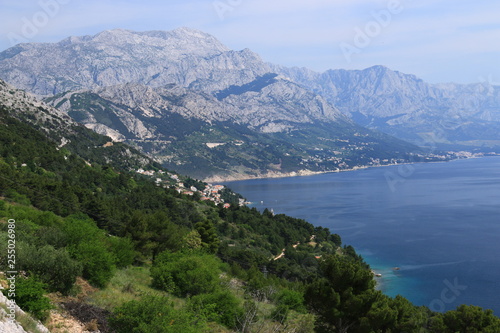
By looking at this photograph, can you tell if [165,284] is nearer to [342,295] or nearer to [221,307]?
[221,307]

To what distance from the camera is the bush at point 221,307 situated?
16.4m

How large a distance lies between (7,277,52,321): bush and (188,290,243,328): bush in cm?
600

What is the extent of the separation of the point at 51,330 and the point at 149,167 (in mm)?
120045

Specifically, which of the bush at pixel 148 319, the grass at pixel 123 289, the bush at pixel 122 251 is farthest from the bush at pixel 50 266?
the bush at pixel 122 251

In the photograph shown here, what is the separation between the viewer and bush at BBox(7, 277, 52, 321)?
36.5ft

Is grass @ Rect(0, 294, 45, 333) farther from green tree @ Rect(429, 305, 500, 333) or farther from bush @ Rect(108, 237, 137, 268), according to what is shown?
green tree @ Rect(429, 305, 500, 333)

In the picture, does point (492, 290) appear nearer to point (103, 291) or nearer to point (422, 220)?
point (422, 220)

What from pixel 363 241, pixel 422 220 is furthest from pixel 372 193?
pixel 363 241

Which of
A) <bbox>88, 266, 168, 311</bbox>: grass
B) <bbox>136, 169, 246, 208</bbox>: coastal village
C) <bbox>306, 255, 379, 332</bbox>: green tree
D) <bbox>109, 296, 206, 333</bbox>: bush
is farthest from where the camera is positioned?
<bbox>136, 169, 246, 208</bbox>: coastal village

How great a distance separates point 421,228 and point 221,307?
7863cm

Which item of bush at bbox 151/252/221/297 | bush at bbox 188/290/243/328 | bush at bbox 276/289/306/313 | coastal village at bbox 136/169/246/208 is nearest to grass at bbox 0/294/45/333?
bush at bbox 188/290/243/328

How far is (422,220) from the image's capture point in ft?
308

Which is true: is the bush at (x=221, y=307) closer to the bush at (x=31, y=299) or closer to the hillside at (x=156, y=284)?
the hillside at (x=156, y=284)

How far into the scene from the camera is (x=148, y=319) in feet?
39.0
